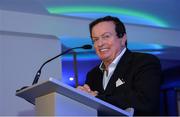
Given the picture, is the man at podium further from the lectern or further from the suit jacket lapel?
the lectern

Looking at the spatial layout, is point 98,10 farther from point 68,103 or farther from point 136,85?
point 68,103

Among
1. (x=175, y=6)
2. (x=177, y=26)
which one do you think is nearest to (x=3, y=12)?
(x=175, y=6)

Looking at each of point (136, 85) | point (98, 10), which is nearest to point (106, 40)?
point (136, 85)

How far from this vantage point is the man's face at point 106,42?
6.98 ft

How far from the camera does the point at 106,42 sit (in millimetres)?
2133

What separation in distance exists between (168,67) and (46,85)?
232 inches

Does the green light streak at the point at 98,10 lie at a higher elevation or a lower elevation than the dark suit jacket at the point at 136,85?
higher

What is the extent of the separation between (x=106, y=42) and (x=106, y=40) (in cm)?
1

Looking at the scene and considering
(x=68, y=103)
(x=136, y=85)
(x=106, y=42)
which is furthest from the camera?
(x=106, y=42)

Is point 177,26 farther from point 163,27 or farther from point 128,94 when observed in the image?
point 128,94

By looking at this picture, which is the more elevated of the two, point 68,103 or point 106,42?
point 106,42

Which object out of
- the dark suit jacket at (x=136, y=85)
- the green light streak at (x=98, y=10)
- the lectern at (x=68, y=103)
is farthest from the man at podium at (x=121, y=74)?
the green light streak at (x=98, y=10)

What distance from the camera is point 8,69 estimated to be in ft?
12.7

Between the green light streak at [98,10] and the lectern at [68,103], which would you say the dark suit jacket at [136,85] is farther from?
the green light streak at [98,10]
